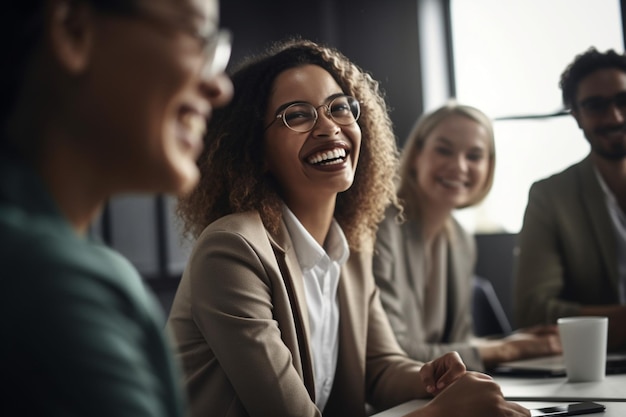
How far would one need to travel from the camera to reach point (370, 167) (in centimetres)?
204

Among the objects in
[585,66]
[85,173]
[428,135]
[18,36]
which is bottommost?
[85,173]

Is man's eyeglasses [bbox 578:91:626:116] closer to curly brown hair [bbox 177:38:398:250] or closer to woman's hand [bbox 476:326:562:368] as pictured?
woman's hand [bbox 476:326:562:368]

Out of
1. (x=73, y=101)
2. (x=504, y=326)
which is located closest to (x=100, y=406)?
(x=73, y=101)

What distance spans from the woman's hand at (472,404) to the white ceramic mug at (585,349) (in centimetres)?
42

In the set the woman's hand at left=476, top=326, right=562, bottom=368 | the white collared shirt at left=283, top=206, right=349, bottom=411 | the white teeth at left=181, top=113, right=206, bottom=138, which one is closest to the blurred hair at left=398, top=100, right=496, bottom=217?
the woman's hand at left=476, top=326, right=562, bottom=368

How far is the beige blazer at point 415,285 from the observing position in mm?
2412

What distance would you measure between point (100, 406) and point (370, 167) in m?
1.54

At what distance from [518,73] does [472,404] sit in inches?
143

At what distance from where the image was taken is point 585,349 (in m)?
1.71

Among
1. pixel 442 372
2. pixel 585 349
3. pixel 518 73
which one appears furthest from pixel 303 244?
pixel 518 73

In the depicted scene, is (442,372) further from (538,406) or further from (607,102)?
(607,102)

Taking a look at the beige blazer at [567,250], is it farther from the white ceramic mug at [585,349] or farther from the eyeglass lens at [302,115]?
the eyeglass lens at [302,115]

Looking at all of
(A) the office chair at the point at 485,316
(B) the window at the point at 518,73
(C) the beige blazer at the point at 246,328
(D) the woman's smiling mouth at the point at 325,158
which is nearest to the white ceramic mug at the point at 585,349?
(C) the beige blazer at the point at 246,328

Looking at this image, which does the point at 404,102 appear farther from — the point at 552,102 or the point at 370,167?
the point at 370,167
